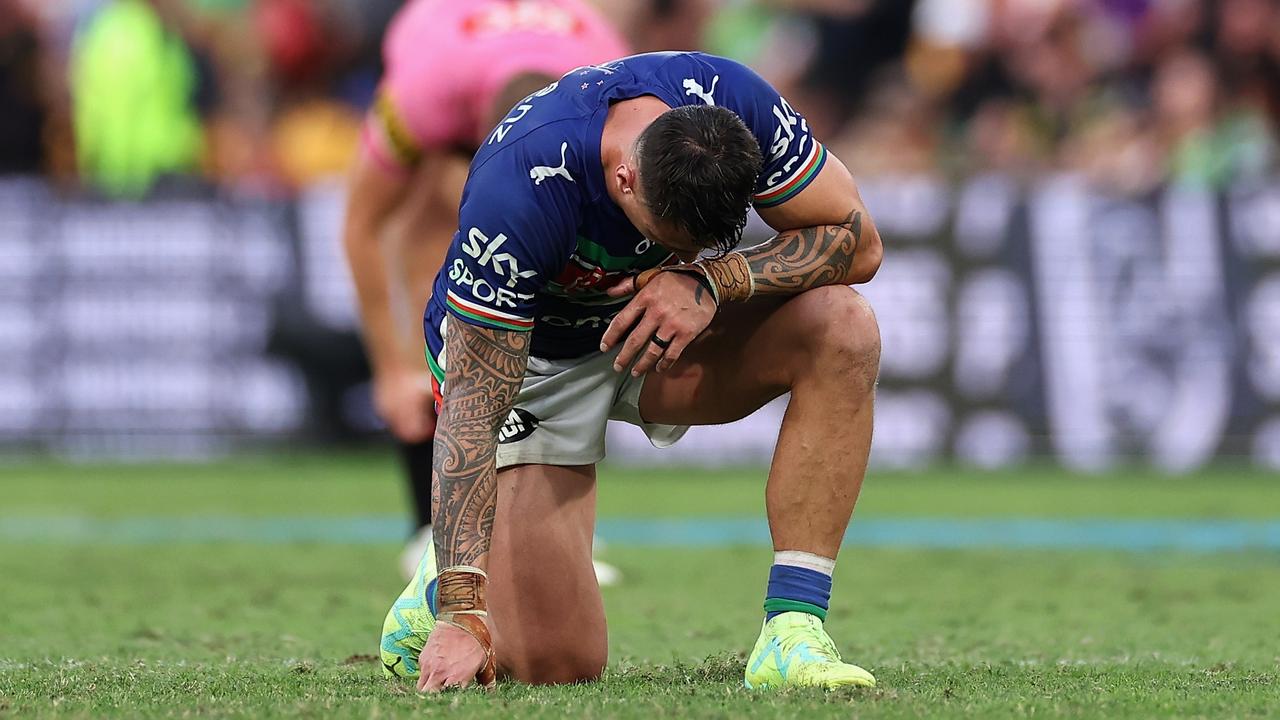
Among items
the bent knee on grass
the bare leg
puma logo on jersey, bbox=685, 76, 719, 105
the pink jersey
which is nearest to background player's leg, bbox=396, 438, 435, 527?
the pink jersey

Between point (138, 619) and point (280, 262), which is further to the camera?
point (280, 262)

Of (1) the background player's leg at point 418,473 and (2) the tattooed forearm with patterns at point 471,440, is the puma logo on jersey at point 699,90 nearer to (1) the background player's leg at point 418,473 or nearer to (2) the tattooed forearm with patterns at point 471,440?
(2) the tattooed forearm with patterns at point 471,440

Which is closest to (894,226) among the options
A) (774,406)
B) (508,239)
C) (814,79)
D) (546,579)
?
(774,406)

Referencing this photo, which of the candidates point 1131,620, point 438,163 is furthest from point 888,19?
point 1131,620

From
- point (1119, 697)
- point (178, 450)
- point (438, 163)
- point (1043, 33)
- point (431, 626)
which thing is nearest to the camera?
point (1119, 697)

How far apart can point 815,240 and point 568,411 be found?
898mm

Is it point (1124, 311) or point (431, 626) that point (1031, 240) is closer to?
point (1124, 311)

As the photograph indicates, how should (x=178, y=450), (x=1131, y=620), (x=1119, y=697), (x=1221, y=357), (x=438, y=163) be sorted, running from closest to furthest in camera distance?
(x=1119, y=697) → (x=1131, y=620) → (x=438, y=163) → (x=1221, y=357) → (x=178, y=450)

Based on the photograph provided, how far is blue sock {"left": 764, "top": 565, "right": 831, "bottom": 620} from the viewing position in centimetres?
451

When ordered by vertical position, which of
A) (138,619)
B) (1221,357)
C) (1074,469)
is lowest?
(138,619)

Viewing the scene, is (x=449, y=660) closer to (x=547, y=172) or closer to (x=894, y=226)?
(x=547, y=172)

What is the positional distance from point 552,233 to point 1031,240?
8.14m

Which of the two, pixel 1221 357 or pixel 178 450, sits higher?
pixel 1221 357

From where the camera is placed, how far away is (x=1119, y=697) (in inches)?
164
